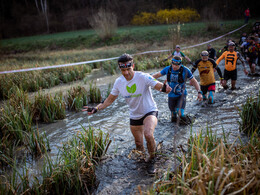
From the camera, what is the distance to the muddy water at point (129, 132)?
3559 mm

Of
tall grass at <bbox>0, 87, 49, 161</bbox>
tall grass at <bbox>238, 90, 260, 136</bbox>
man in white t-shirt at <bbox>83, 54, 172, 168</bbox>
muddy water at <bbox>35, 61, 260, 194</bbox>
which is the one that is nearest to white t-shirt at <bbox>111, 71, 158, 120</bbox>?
man in white t-shirt at <bbox>83, 54, 172, 168</bbox>

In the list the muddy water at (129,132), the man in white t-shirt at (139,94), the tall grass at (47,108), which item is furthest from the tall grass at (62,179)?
the tall grass at (47,108)

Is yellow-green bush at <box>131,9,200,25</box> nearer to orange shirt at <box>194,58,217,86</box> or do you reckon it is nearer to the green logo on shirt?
orange shirt at <box>194,58,217,86</box>

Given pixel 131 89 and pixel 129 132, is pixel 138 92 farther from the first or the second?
pixel 129 132

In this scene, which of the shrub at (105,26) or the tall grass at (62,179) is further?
the shrub at (105,26)

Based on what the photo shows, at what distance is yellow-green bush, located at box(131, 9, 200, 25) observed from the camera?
2791 cm

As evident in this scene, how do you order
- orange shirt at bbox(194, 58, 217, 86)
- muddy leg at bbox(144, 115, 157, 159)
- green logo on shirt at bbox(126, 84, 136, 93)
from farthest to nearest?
orange shirt at bbox(194, 58, 217, 86) < green logo on shirt at bbox(126, 84, 136, 93) < muddy leg at bbox(144, 115, 157, 159)

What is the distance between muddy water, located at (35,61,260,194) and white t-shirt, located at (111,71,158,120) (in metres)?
0.63

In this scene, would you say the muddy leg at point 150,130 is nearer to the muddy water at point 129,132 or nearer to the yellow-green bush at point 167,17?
the muddy water at point 129,132

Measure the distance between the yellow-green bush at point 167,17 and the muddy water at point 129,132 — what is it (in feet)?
62.1

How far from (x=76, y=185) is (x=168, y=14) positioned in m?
29.6

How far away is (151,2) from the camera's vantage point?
122ft

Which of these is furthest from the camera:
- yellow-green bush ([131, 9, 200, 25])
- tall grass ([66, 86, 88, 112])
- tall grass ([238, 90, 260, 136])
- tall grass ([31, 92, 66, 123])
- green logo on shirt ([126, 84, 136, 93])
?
yellow-green bush ([131, 9, 200, 25])

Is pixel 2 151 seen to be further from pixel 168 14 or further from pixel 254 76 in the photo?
pixel 168 14
